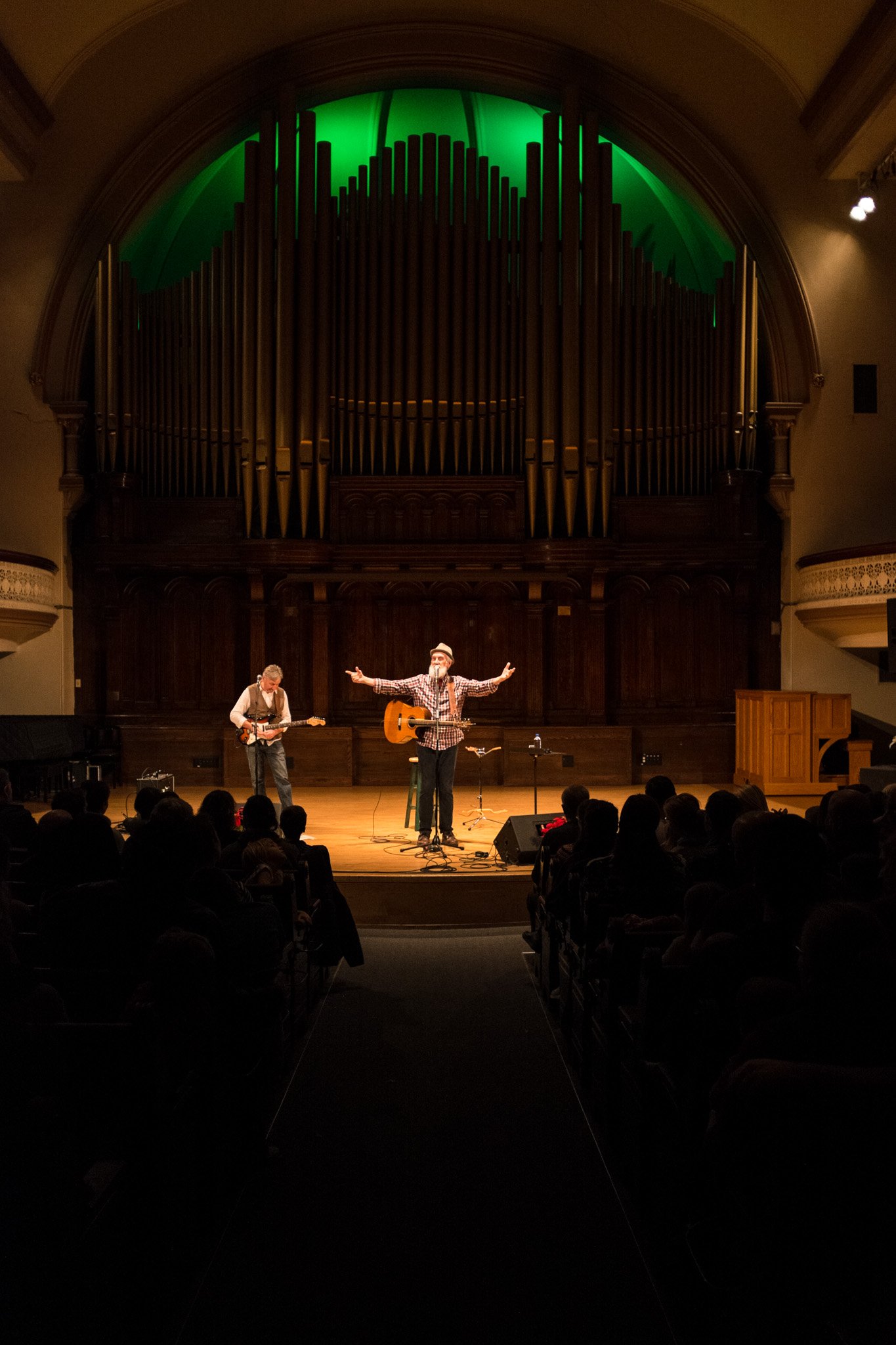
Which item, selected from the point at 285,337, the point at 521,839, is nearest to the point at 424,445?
the point at 285,337

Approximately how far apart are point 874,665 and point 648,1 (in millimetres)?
7843

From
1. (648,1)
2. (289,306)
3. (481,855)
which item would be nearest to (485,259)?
(289,306)

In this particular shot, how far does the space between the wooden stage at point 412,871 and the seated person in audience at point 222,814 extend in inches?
62.3

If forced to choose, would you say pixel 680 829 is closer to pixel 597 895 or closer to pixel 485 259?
pixel 597 895

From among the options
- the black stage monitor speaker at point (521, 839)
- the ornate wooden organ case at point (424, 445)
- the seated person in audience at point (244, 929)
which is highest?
the ornate wooden organ case at point (424, 445)

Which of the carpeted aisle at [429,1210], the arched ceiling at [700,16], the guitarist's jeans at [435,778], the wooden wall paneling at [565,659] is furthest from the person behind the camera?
the wooden wall paneling at [565,659]

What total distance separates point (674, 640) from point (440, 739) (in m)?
5.40

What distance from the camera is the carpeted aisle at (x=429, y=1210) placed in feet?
7.69

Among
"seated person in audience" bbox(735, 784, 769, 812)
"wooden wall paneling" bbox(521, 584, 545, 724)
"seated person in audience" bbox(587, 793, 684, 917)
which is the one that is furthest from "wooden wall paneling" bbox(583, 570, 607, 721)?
"seated person in audience" bbox(587, 793, 684, 917)

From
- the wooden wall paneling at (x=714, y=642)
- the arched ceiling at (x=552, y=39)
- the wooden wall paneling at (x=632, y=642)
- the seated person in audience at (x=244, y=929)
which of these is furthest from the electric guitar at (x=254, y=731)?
the arched ceiling at (x=552, y=39)

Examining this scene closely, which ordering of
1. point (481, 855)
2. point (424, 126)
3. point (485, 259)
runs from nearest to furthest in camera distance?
point (481, 855) < point (485, 259) < point (424, 126)

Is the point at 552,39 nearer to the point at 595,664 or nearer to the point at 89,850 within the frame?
the point at 595,664

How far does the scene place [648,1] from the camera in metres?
11.4

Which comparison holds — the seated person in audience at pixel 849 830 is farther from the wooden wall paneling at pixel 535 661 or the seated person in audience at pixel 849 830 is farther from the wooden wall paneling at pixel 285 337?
the wooden wall paneling at pixel 285 337
